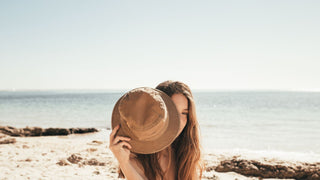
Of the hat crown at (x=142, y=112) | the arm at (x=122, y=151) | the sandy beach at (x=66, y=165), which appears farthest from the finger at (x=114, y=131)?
the sandy beach at (x=66, y=165)

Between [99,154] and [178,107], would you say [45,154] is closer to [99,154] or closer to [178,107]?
[99,154]

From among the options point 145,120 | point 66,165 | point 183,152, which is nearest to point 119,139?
point 145,120

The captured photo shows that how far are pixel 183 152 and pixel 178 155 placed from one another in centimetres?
7

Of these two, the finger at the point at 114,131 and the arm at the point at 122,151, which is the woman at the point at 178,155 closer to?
the arm at the point at 122,151

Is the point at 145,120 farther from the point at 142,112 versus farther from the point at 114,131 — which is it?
the point at 114,131

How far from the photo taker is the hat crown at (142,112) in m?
1.35

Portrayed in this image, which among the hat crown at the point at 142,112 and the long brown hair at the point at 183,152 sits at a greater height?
the hat crown at the point at 142,112

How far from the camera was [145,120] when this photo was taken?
135 cm

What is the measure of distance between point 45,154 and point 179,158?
228 inches

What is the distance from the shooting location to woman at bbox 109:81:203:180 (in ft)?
5.46

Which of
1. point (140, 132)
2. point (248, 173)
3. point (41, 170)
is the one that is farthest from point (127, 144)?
point (41, 170)

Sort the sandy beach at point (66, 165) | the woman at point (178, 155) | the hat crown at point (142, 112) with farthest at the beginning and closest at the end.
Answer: the sandy beach at point (66, 165), the woman at point (178, 155), the hat crown at point (142, 112)

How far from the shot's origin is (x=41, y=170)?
5.08 metres

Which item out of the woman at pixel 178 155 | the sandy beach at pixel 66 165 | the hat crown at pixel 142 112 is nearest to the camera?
the hat crown at pixel 142 112
